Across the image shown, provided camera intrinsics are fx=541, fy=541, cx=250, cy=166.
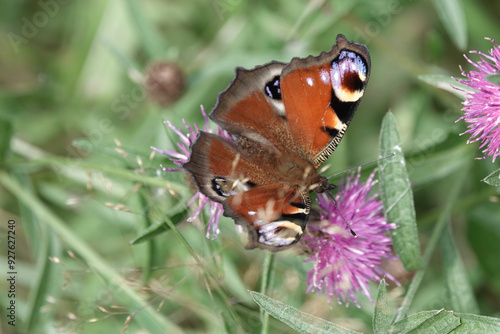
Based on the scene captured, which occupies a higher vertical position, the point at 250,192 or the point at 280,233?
the point at 250,192

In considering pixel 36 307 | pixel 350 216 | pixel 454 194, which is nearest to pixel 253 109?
pixel 350 216

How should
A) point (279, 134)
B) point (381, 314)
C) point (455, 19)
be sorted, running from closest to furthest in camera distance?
point (381, 314) → point (279, 134) → point (455, 19)

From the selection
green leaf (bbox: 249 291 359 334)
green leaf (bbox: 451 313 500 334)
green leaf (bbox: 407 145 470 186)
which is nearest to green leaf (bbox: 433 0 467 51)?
green leaf (bbox: 407 145 470 186)

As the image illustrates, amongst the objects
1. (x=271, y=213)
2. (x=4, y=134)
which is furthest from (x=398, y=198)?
(x=4, y=134)

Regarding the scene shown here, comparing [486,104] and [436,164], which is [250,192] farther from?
[436,164]

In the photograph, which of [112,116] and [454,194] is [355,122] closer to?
[454,194]

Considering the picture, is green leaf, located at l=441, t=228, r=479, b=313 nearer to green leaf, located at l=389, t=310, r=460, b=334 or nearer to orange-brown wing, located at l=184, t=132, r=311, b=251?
green leaf, located at l=389, t=310, r=460, b=334
